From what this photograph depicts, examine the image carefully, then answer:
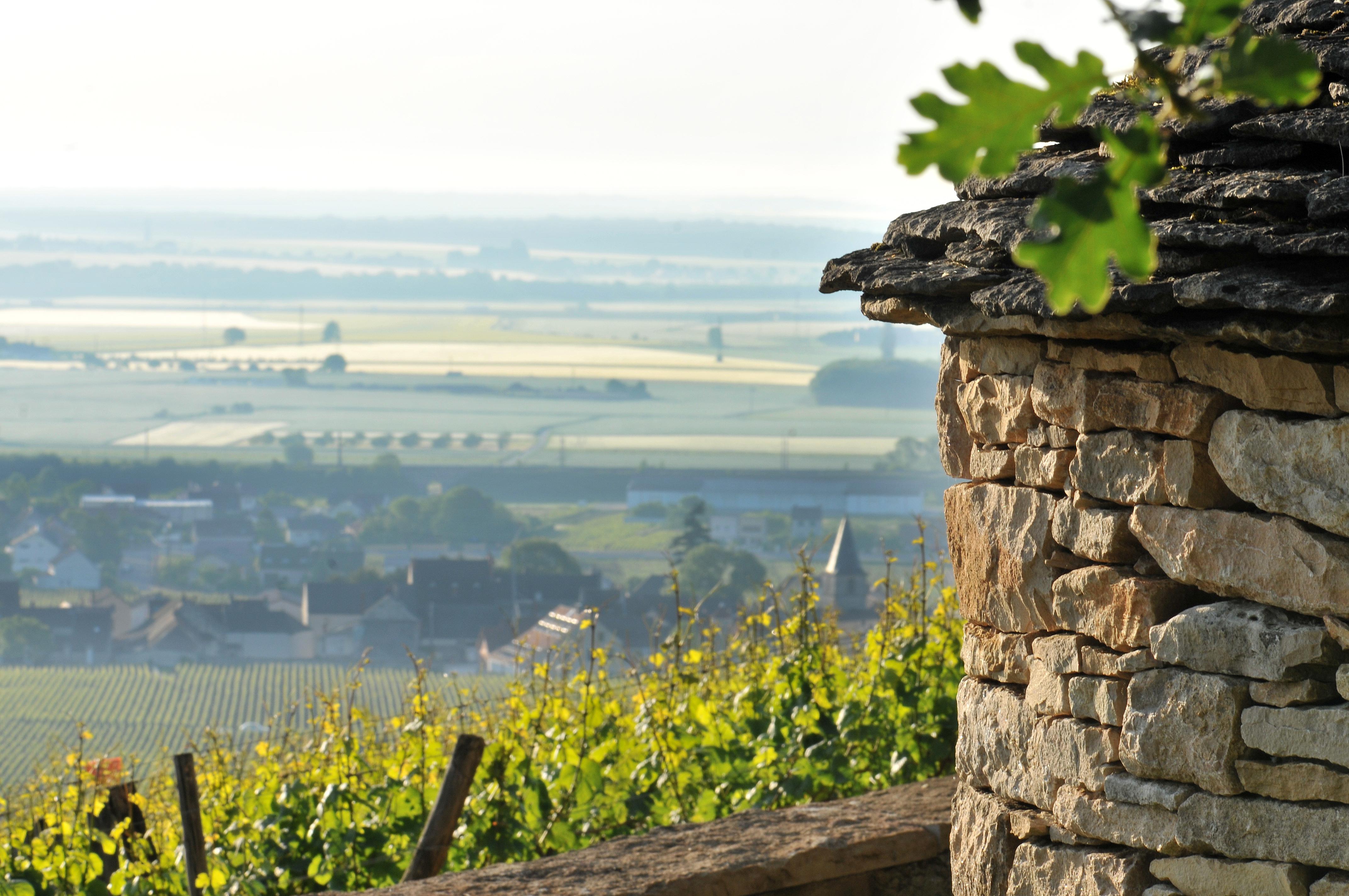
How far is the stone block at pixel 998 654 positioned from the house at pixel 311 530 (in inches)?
1932

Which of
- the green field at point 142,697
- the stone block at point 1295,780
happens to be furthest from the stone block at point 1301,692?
the green field at point 142,697

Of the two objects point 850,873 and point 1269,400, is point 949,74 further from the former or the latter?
point 850,873

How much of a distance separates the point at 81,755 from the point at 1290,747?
5057mm

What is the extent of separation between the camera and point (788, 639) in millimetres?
6262

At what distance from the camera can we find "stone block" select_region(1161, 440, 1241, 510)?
9.21 feet

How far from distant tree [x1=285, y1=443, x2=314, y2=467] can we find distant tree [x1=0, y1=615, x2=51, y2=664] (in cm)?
2661

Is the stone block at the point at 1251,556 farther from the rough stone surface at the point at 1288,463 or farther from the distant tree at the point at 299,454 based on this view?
the distant tree at the point at 299,454

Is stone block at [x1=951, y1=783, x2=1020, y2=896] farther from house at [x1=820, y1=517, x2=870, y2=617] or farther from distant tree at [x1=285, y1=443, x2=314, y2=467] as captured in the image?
distant tree at [x1=285, y1=443, x2=314, y2=467]

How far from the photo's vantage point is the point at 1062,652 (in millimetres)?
3148

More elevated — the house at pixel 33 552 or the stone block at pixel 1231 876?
the stone block at pixel 1231 876

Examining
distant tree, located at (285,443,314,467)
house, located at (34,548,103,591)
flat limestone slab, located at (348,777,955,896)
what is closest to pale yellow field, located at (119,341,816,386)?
distant tree, located at (285,443,314,467)

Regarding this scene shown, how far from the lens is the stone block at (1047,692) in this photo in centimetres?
314

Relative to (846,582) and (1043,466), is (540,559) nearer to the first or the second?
(846,582)

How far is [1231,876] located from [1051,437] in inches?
42.7
